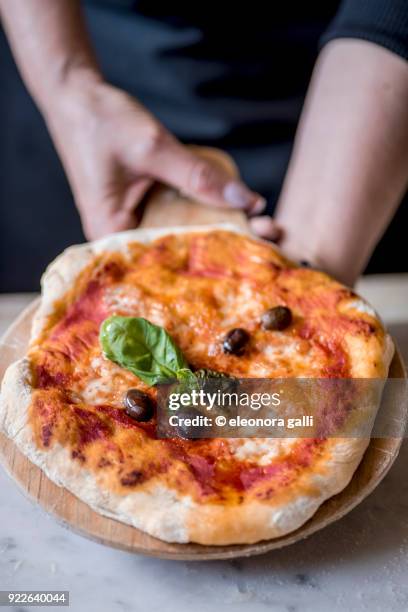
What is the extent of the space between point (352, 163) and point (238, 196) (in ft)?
1.39

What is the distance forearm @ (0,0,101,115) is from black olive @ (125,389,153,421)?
1.51 meters

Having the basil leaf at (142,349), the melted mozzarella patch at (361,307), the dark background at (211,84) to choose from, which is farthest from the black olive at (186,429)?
the dark background at (211,84)

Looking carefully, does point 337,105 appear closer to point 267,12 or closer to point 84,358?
point 267,12

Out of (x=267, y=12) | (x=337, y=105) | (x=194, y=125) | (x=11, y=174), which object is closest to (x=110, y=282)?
(x=337, y=105)

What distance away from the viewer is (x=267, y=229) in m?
2.73

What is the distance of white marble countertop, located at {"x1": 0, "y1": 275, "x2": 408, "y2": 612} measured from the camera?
5.66ft

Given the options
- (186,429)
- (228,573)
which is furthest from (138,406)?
(228,573)

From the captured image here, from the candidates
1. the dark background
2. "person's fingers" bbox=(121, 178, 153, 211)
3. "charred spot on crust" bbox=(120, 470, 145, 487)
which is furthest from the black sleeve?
"charred spot on crust" bbox=(120, 470, 145, 487)

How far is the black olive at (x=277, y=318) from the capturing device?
82.7 inches

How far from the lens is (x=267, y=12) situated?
3.21 metres

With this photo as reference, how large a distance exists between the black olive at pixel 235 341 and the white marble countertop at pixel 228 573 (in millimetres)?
504

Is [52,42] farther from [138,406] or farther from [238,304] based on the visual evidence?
[138,406]

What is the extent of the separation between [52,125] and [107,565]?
71.8 inches

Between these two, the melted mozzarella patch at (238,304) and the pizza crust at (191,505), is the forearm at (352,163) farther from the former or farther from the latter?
the pizza crust at (191,505)
